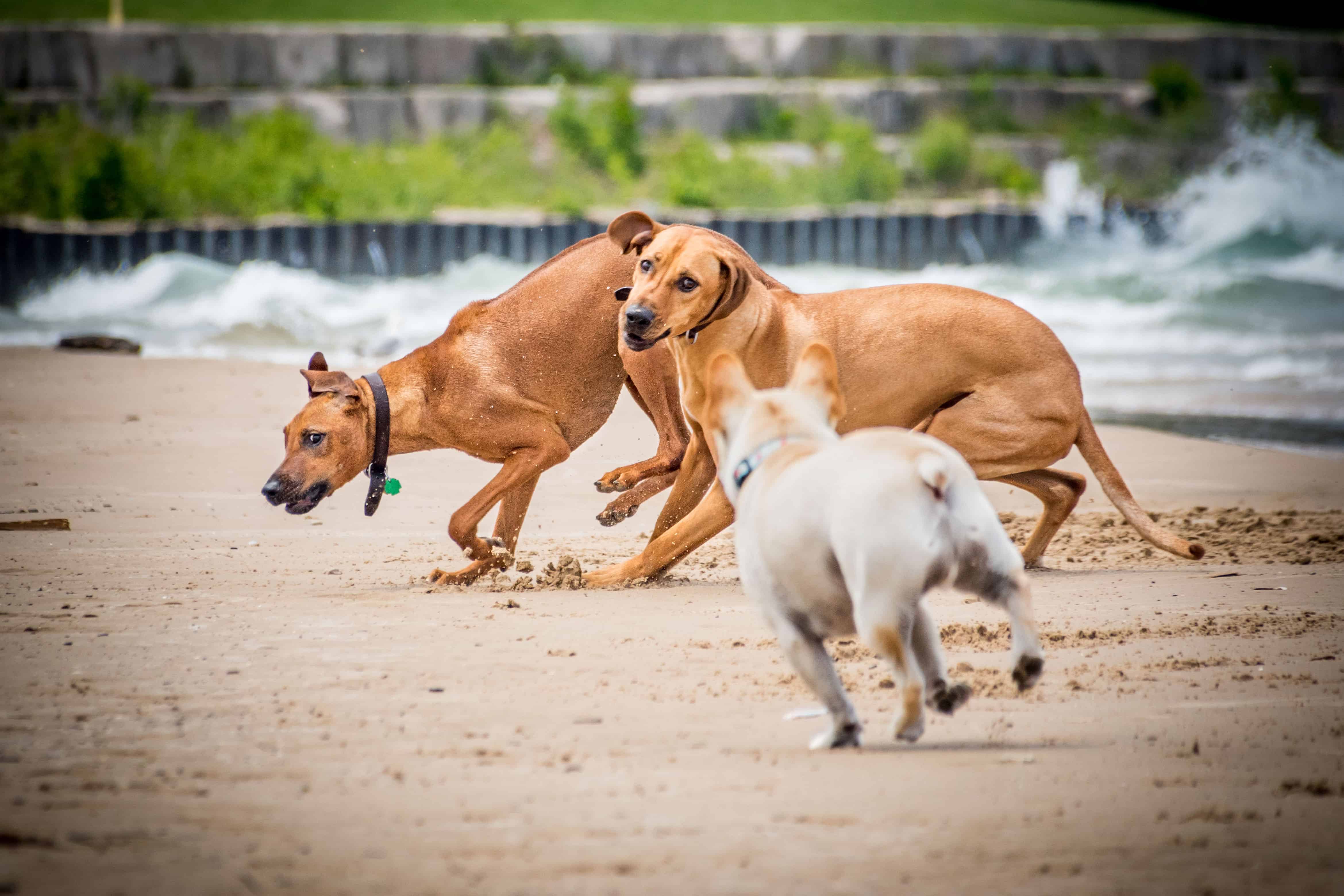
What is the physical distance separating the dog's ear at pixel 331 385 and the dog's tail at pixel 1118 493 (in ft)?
10.4

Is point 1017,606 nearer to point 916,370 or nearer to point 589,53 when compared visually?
point 916,370

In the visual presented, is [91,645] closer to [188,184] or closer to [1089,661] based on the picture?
[1089,661]

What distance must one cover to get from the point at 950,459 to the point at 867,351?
2670 mm

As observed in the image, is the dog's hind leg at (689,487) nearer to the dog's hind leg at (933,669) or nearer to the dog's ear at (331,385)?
the dog's ear at (331,385)

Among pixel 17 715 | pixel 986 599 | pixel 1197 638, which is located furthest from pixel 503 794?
pixel 1197 638

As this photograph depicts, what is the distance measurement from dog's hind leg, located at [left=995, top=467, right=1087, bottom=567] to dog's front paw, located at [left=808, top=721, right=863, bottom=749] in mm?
3101

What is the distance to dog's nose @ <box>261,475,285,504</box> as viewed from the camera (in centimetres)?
642

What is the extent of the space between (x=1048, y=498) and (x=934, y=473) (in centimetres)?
352

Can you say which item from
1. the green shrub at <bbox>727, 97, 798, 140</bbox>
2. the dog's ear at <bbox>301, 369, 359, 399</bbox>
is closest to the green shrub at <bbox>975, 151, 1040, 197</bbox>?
the green shrub at <bbox>727, 97, 798, 140</bbox>

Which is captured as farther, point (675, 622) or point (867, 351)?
point (867, 351)

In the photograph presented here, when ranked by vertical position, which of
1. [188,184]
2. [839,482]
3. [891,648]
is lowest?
[188,184]

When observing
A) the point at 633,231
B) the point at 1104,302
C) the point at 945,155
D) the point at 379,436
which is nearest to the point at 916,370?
the point at 633,231

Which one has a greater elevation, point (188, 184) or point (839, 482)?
point (839, 482)

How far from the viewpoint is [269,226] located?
869 inches
